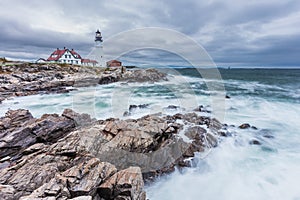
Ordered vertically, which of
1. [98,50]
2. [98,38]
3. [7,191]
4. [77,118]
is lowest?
[7,191]

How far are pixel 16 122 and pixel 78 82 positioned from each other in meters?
20.4

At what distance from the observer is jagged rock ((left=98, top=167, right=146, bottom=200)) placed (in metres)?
3.78

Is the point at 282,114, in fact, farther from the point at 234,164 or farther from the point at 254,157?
the point at 234,164

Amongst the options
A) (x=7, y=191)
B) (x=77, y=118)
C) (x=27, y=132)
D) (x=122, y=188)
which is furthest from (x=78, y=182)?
(x=77, y=118)

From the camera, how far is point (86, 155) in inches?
206

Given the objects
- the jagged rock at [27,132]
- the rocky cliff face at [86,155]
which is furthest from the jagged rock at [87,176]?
the jagged rock at [27,132]

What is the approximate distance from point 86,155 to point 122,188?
1.88m

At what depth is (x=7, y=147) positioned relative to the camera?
599 centimetres

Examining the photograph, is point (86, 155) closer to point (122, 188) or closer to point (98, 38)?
point (122, 188)

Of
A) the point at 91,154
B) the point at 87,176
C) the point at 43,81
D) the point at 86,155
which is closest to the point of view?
the point at 87,176

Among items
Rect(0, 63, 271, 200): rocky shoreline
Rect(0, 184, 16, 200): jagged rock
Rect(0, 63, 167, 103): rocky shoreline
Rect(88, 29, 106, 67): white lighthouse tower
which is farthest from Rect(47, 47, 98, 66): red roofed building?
Rect(0, 184, 16, 200): jagged rock

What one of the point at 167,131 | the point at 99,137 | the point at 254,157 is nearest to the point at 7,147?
the point at 99,137

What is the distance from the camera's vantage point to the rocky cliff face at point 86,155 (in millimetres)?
3809

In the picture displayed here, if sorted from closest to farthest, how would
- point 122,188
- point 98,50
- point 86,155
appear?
point 122,188
point 86,155
point 98,50
